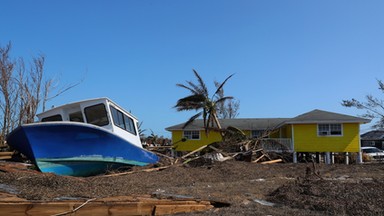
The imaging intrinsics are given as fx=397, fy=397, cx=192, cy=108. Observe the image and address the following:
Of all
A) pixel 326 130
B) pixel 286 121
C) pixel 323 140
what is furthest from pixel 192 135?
pixel 326 130

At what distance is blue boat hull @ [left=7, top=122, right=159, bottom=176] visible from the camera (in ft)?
39.1

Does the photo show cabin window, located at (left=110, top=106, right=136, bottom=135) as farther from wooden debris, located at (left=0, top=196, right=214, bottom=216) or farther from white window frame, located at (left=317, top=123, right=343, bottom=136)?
white window frame, located at (left=317, top=123, right=343, bottom=136)

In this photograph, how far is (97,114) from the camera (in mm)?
14273

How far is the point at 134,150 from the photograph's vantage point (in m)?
15.0

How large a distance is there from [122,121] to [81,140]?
8.63ft

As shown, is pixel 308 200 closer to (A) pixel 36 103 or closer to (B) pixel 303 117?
(A) pixel 36 103

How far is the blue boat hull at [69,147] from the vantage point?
11.9 metres

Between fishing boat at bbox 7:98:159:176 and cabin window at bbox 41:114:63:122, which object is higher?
cabin window at bbox 41:114:63:122

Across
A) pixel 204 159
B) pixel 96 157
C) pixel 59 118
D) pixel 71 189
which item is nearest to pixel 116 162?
pixel 96 157

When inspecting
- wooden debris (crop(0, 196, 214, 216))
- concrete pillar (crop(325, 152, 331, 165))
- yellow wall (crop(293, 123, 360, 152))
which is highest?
yellow wall (crop(293, 123, 360, 152))

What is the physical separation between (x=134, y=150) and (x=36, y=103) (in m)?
11.8

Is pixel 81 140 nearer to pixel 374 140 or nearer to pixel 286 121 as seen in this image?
pixel 286 121

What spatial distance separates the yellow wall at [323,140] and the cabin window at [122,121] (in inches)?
737

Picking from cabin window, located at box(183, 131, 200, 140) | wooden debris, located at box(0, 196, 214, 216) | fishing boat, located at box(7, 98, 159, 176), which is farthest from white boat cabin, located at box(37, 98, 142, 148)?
cabin window, located at box(183, 131, 200, 140)
